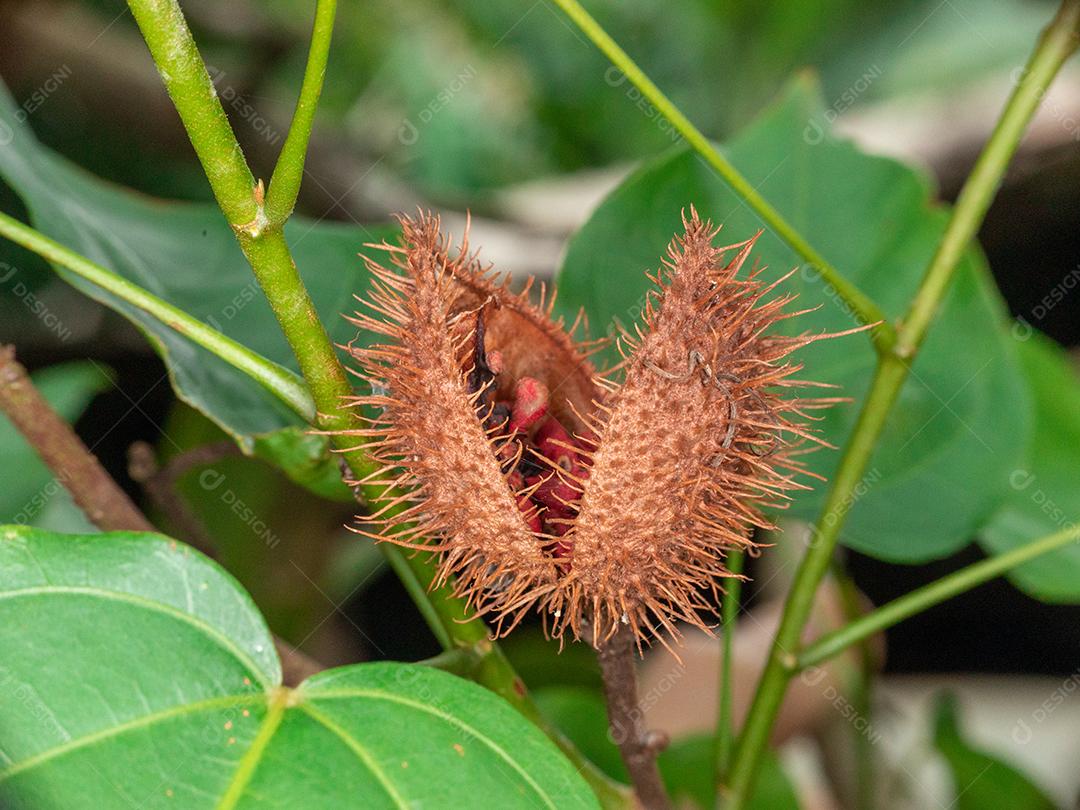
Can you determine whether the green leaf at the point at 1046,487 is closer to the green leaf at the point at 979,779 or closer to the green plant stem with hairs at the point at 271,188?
the green leaf at the point at 979,779

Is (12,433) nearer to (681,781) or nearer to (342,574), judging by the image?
(342,574)

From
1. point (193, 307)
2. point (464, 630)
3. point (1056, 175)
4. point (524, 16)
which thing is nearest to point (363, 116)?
point (524, 16)

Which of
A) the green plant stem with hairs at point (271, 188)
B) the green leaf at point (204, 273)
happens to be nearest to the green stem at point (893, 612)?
the green plant stem with hairs at point (271, 188)

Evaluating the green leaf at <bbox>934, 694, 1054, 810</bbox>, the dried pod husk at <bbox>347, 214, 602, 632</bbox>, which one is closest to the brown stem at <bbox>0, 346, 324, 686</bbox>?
the dried pod husk at <bbox>347, 214, 602, 632</bbox>

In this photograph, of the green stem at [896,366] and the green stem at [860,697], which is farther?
the green stem at [860,697]

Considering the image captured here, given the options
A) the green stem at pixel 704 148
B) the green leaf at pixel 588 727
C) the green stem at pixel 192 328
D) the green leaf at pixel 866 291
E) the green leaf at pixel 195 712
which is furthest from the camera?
the green leaf at pixel 588 727

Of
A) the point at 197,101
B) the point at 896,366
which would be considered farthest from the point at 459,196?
the point at 197,101

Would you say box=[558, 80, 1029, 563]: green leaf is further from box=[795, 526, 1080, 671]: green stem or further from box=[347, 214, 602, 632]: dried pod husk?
box=[347, 214, 602, 632]: dried pod husk
